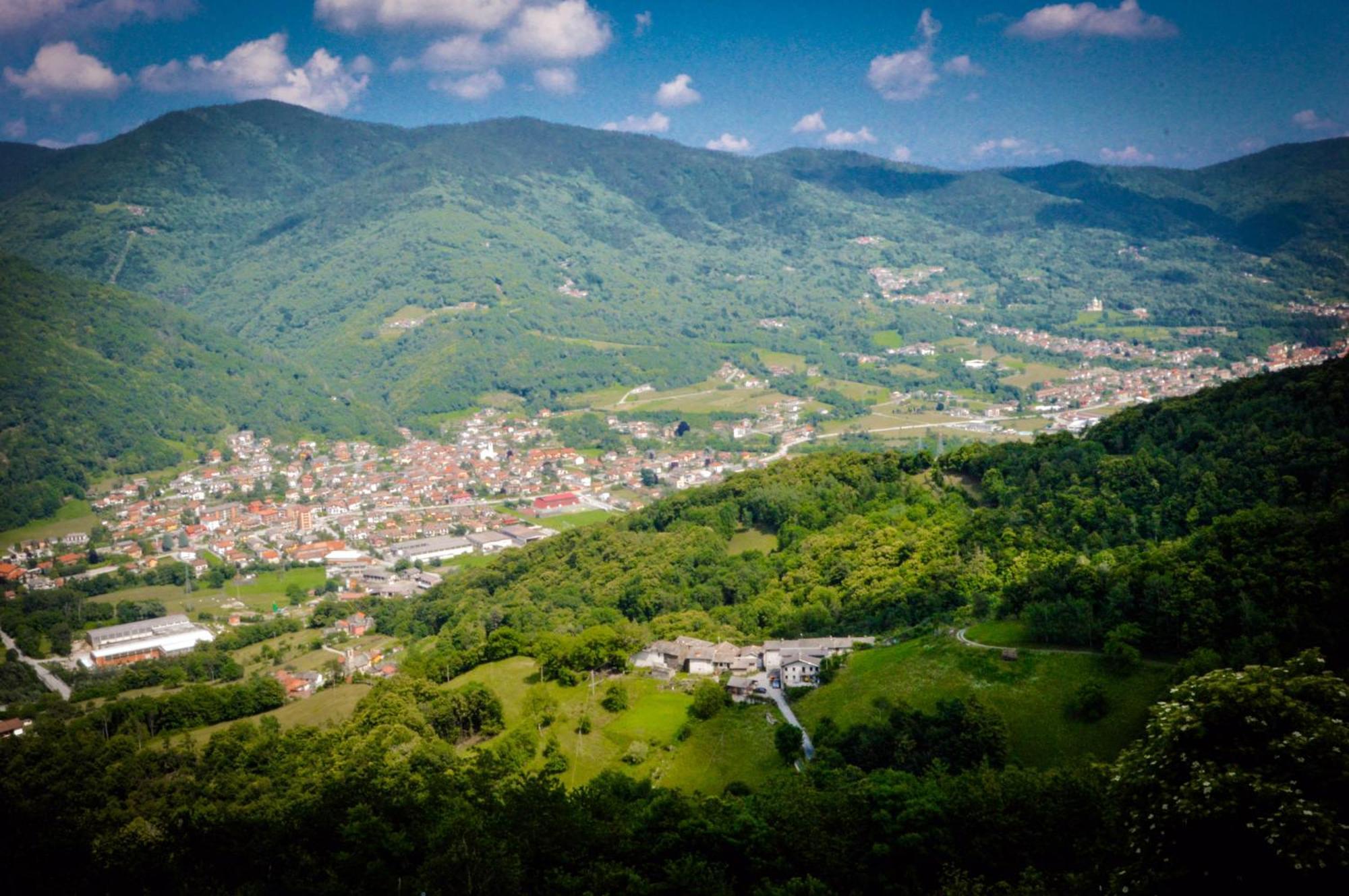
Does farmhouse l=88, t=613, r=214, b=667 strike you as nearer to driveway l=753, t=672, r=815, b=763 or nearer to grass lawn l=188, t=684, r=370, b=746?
grass lawn l=188, t=684, r=370, b=746

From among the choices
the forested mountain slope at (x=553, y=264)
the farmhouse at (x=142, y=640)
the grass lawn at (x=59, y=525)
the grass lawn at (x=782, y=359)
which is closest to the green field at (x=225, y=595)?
the farmhouse at (x=142, y=640)

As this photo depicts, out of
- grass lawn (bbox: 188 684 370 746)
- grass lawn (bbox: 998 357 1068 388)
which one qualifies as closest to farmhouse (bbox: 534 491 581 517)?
grass lawn (bbox: 188 684 370 746)

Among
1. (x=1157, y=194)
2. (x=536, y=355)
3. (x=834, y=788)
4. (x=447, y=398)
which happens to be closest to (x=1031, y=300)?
(x=1157, y=194)

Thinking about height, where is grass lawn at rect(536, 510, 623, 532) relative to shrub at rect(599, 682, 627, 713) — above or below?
above

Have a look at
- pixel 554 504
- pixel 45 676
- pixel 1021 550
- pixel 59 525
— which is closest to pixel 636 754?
pixel 1021 550

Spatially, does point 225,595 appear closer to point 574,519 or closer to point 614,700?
point 574,519

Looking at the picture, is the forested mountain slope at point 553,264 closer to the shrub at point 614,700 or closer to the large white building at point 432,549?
the large white building at point 432,549

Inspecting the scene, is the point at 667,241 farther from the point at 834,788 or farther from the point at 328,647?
the point at 834,788
